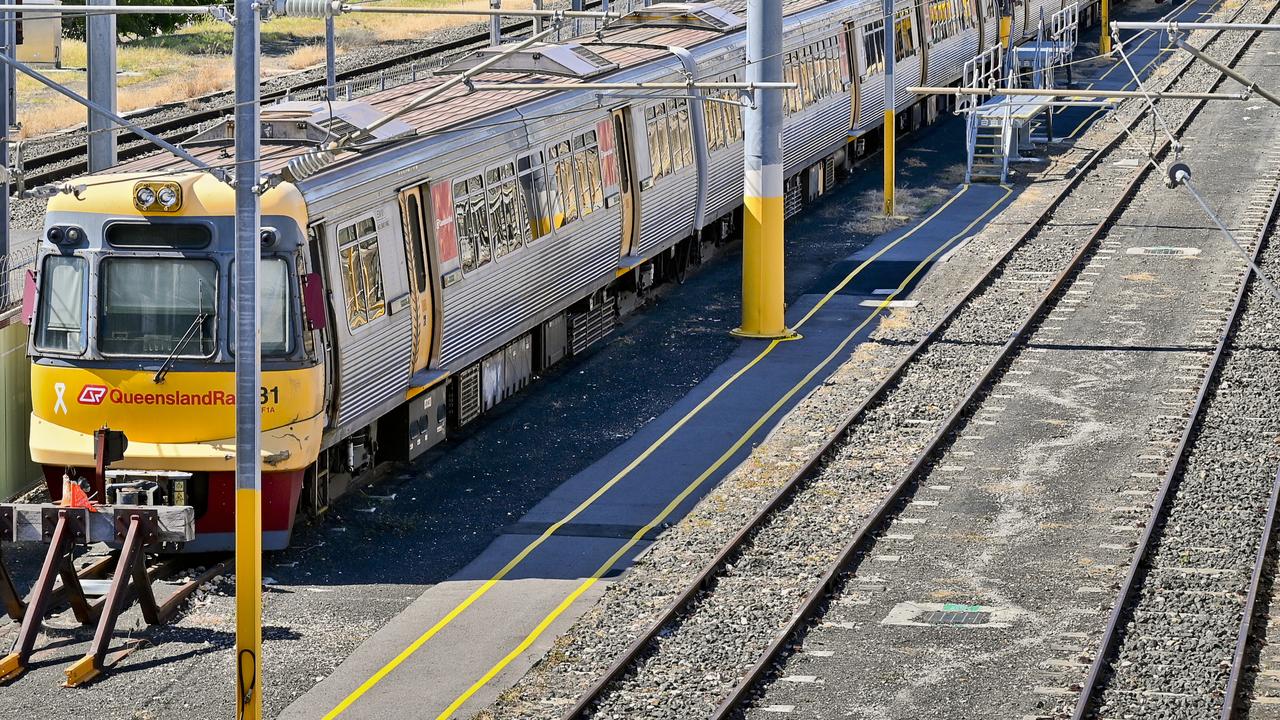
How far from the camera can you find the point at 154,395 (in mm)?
15852

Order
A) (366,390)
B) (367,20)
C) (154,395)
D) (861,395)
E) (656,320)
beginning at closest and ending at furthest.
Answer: (154,395) → (366,390) → (861,395) → (656,320) → (367,20)

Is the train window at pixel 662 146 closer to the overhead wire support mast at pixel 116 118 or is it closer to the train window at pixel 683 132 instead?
the train window at pixel 683 132

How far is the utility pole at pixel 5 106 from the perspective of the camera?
18484 mm

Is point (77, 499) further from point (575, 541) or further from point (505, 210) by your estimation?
point (505, 210)

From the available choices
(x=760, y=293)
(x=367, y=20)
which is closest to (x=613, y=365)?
(x=760, y=293)

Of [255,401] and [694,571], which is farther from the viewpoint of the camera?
[694,571]

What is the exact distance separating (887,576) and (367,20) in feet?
155

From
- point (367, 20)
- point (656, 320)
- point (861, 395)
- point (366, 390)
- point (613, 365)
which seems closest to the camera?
point (366, 390)

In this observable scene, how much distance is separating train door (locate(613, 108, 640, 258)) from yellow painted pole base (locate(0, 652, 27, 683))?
38.2ft

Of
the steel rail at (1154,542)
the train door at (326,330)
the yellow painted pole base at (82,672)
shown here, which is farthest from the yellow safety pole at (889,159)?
the yellow painted pole base at (82,672)

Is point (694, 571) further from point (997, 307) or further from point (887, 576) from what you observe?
point (997, 307)

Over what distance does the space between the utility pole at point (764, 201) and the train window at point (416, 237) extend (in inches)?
261

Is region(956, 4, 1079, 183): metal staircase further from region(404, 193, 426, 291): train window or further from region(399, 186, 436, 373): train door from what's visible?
region(404, 193, 426, 291): train window

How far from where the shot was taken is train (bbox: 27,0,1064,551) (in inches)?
623
